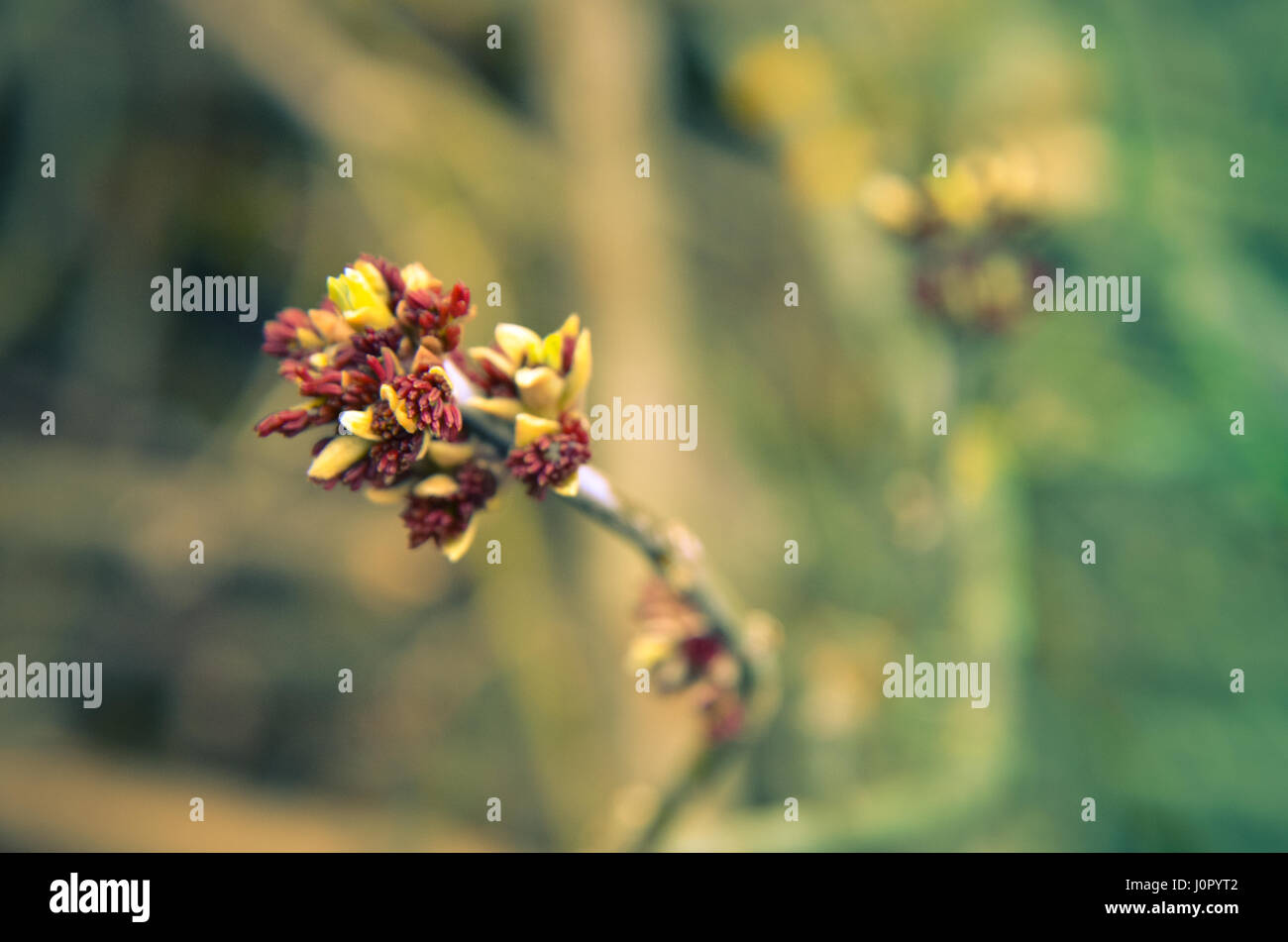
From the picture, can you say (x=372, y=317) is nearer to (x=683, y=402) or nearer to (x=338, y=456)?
(x=338, y=456)

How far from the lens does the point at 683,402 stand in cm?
311

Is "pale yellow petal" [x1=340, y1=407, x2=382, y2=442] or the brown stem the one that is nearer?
"pale yellow petal" [x1=340, y1=407, x2=382, y2=442]

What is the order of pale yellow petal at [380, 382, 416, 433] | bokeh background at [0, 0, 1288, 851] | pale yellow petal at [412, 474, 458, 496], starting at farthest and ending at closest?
bokeh background at [0, 0, 1288, 851] < pale yellow petal at [412, 474, 458, 496] < pale yellow petal at [380, 382, 416, 433]

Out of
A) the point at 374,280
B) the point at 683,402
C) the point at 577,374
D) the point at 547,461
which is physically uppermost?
the point at 683,402

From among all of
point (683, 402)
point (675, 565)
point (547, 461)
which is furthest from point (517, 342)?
point (683, 402)

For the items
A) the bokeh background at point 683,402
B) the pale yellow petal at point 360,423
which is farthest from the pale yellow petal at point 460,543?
the bokeh background at point 683,402

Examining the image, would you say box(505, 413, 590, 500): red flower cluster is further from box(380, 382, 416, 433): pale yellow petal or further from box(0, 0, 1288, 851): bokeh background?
box(0, 0, 1288, 851): bokeh background

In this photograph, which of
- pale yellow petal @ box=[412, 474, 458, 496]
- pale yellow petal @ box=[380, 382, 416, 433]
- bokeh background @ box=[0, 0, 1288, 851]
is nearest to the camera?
pale yellow petal @ box=[380, 382, 416, 433]

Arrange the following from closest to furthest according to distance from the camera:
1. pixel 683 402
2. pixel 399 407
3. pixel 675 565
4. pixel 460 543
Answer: pixel 399 407 < pixel 460 543 < pixel 675 565 < pixel 683 402

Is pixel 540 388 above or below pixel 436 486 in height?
above

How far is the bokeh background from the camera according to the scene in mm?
2420

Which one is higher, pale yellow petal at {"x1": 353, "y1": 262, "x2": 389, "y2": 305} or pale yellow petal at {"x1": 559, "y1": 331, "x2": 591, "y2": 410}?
pale yellow petal at {"x1": 353, "y1": 262, "x2": 389, "y2": 305}

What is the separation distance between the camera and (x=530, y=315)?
3404 millimetres

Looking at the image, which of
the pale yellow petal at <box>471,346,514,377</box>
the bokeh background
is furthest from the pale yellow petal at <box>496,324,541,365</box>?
the bokeh background
